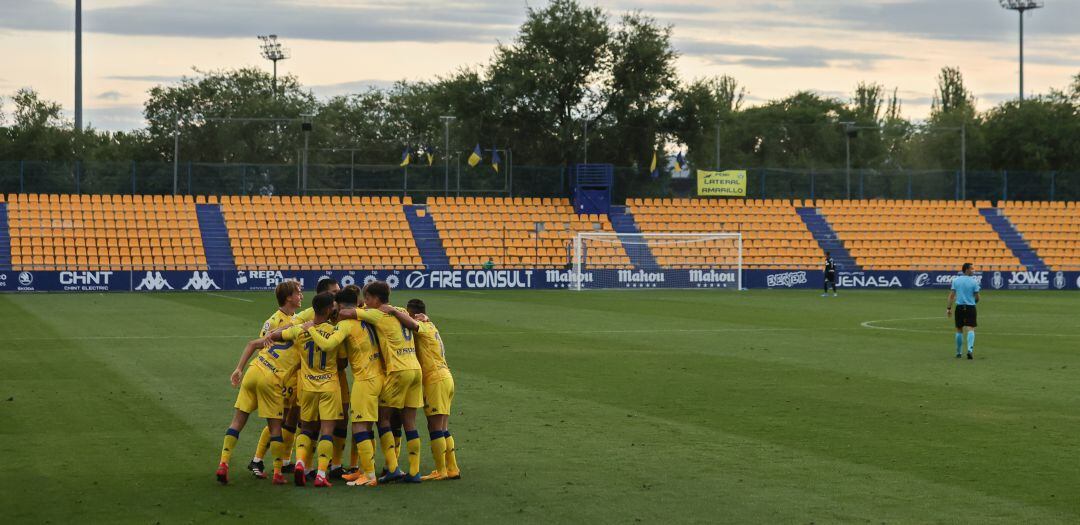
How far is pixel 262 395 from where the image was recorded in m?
11.4

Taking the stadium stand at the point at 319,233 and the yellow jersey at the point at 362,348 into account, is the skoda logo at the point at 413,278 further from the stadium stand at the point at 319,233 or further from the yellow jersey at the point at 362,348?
the yellow jersey at the point at 362,348

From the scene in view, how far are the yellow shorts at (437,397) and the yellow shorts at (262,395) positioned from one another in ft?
4.05

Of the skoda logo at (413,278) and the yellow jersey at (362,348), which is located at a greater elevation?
the yellow jersey at (362,348)

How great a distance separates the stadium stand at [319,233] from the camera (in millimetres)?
53812

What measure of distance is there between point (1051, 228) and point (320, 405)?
190 feet

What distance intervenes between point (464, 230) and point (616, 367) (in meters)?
36.9

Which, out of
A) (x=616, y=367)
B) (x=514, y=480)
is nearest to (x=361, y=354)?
(x=514, y=480)

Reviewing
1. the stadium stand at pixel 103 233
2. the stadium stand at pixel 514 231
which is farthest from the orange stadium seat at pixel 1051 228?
the stadium stand at pixel 103 233

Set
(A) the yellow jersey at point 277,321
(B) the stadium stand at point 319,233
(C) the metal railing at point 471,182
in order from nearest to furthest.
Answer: (A) the yellow jersey at point 277,321
(B) the stadium stand at point 319,233
(C) the metal railing at point 471,182

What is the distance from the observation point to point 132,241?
175 ft

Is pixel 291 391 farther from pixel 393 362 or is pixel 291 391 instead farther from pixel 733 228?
pixel 733 228

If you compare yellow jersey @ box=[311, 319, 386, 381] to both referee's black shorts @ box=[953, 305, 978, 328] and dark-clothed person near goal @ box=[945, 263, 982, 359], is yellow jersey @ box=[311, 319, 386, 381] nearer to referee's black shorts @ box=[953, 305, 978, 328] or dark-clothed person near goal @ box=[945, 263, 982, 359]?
dark-clothed person near goal @ box=[945, 263, 982, 359]

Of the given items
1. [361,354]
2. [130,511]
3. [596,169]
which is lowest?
[130,511]

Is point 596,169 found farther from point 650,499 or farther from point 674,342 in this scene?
point 650,499
